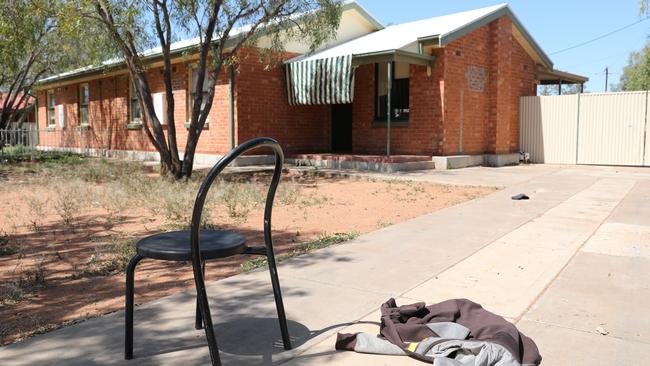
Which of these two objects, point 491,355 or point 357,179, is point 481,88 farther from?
point 491,355

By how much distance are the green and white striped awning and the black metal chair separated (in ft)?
39.4

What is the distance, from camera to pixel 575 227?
22.7 ft

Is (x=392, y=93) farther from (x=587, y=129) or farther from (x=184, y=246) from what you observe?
(x=184, y=246)

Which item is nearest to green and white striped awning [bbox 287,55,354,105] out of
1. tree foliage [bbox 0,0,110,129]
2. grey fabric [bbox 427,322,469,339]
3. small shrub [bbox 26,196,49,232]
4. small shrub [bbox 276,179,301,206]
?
small shrub [bbox 276,179,301,206]

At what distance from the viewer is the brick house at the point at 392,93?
15547mm

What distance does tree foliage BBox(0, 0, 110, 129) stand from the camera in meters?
11.4

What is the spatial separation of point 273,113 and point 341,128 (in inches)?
115

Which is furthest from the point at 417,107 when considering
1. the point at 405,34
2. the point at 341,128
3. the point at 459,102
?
the point at 341,128

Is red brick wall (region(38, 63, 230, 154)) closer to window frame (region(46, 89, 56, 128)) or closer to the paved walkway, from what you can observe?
window frame (region(46, 89, 56, 128))

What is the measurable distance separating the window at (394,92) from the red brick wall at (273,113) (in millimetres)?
2195

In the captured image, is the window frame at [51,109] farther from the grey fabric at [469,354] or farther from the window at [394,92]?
the grey fabric at [469,354]

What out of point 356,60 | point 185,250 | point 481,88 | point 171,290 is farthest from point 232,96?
point 185,250

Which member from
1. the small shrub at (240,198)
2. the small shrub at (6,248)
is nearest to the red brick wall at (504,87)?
the small shrub at (240,198)

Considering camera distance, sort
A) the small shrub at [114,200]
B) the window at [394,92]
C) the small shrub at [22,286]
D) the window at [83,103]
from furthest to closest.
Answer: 1. the window at [83,103]
2. the window at [394,92]
3. the small shrub at [114,200]
4. the small shrub at [22,286]
